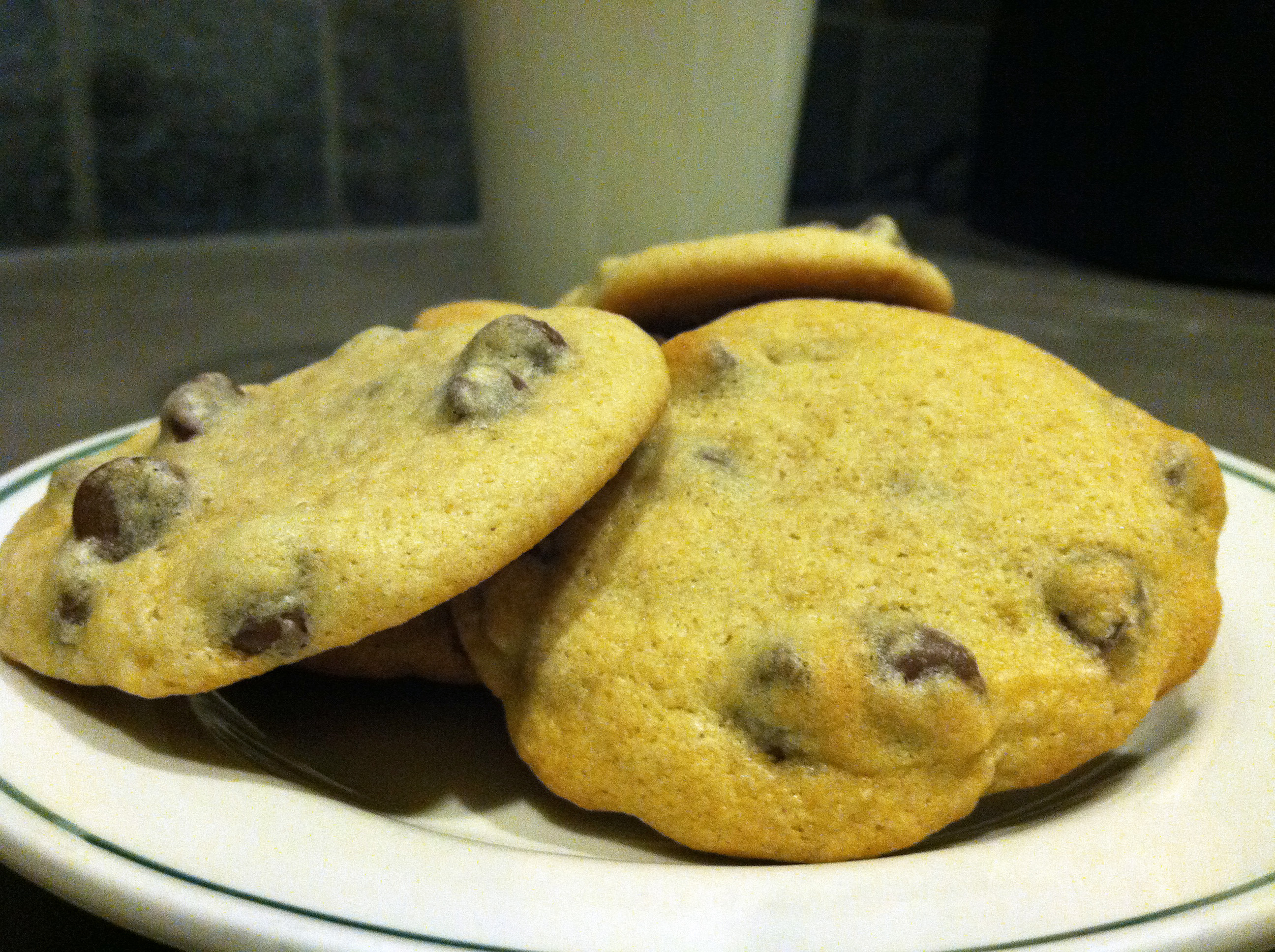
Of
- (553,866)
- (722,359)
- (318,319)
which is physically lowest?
(318,319)

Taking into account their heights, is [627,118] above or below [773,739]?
above

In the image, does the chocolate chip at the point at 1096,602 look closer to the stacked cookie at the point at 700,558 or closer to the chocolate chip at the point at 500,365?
the stacked cookie at the point at 700,558

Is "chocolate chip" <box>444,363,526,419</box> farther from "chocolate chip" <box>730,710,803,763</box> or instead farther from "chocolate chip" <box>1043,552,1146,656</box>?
"chocolate chip" <box>1043,552,1146,656</box>

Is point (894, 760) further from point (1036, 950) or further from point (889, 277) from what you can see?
point (889, 277)

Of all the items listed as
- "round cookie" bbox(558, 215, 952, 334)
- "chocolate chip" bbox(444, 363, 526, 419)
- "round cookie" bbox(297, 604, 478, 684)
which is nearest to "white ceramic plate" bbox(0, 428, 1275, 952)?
"round cookie" bbox(297, 604, 478, 684)

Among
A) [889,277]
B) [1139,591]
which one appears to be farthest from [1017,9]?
[1139,591]

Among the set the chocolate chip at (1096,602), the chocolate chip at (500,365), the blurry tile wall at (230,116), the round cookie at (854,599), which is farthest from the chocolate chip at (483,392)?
the blurry tile wall at (230,116)

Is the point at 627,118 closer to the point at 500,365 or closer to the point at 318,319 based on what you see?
the point at 500,365

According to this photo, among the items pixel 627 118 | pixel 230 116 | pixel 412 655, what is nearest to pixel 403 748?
pixel 412 655
